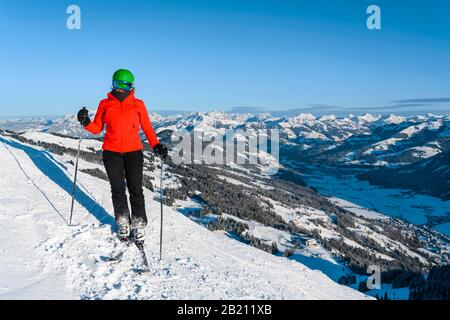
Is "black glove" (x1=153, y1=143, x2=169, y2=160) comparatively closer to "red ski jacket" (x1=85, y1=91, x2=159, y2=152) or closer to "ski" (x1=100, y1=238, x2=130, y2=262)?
"red ski jacket" (x1=85, y1=91, x2=159, y2=152)

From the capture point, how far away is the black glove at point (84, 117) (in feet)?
32.1

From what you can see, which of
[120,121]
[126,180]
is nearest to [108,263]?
[126,180]

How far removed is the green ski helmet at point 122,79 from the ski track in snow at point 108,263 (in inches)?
171

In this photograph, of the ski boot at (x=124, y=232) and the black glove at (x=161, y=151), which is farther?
the ski boot at (x=124, y=232)

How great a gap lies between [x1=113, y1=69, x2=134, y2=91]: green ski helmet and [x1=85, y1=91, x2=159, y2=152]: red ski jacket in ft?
0.85

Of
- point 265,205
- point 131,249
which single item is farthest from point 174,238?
point 265,205

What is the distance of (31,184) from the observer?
52.6 feet

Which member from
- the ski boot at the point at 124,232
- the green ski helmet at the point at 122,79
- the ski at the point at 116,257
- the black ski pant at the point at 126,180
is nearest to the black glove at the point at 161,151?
the black ski pant at the point at 126,180

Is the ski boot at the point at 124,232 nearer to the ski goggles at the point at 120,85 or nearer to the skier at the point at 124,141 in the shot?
the skier at the point at 124,141

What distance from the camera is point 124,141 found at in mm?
9742

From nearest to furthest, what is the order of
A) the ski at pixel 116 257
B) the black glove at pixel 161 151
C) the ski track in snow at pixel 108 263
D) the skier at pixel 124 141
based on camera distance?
1. the ski track in snow at pixel 108 263
2. the ski at pixel 116 257
3. the skier at pixel 124 141
4. the black glove at pixel 161 151

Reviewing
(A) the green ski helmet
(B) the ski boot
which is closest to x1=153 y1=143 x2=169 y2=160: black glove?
(A) the green ski helmet
